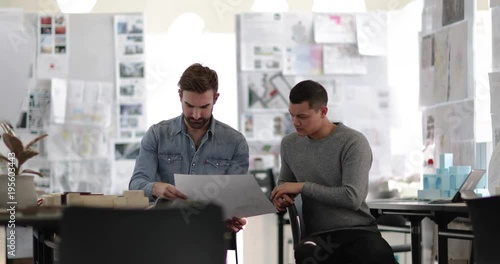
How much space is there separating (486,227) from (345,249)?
0.95 meters

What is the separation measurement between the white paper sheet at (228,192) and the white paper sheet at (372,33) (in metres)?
3.31

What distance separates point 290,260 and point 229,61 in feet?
5.64

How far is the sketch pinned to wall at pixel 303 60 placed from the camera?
6.29 meters

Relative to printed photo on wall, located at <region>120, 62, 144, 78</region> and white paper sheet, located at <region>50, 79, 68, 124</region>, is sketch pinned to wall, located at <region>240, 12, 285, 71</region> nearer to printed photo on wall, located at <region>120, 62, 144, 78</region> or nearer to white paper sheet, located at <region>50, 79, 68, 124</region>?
printed photo on wall, located at <region>120, 62, 144, 78</region>

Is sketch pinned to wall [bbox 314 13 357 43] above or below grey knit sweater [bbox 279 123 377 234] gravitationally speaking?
above

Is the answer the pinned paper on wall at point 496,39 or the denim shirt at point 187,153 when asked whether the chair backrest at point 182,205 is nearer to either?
the denim shirt at point 187,153

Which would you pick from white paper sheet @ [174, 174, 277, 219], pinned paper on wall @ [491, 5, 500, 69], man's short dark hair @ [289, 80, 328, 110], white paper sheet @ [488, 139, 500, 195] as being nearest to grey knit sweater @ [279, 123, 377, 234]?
man's short dark hair @ [289, 80, 328, 110]

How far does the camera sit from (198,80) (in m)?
3.38

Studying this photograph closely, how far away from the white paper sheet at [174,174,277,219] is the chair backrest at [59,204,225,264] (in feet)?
3.74

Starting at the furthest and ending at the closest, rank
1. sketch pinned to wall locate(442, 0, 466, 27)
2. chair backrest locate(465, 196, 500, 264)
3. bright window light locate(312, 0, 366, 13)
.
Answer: bright window light locate(312, 0, 366, 13) → sketch pinned to wall locate(442, 0, 466, 27) → chair backrest locate(465, 196, 500, 264)

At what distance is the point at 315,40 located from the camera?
6.29 meters

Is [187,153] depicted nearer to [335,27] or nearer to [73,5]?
[335,27]

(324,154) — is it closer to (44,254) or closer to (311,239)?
(311,239)

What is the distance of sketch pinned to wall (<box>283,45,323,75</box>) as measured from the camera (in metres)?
6.29
